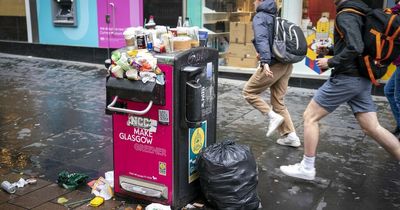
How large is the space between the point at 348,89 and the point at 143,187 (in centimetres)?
193

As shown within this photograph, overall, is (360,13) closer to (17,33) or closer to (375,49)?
(375,49)

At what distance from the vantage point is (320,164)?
190 inches

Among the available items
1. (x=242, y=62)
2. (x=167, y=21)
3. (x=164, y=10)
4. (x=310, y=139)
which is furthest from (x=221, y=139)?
(x=164, y=10)

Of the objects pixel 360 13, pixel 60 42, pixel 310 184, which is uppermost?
pixel 360 13

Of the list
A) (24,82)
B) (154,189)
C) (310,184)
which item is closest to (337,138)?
(310,184)

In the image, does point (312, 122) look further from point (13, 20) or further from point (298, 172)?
point (13, 20)

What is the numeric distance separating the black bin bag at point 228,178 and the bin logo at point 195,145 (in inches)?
4.6

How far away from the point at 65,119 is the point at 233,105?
102 inches

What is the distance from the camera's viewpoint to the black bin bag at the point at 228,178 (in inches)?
141

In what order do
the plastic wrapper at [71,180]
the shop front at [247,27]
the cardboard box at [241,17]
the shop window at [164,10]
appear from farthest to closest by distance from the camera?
the shop window at [164,10], the cardboard box at [241,17], the shop front at [247,27], the plastic wrapper at [71,180]

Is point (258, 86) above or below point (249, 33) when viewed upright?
below

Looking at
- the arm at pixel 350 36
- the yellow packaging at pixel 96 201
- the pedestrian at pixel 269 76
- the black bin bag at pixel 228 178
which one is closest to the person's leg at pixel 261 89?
the pedestrian at pixel 269 76

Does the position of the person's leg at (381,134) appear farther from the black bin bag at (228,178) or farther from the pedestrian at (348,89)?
the black bin bag at (228,178)

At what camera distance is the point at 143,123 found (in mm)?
3660
